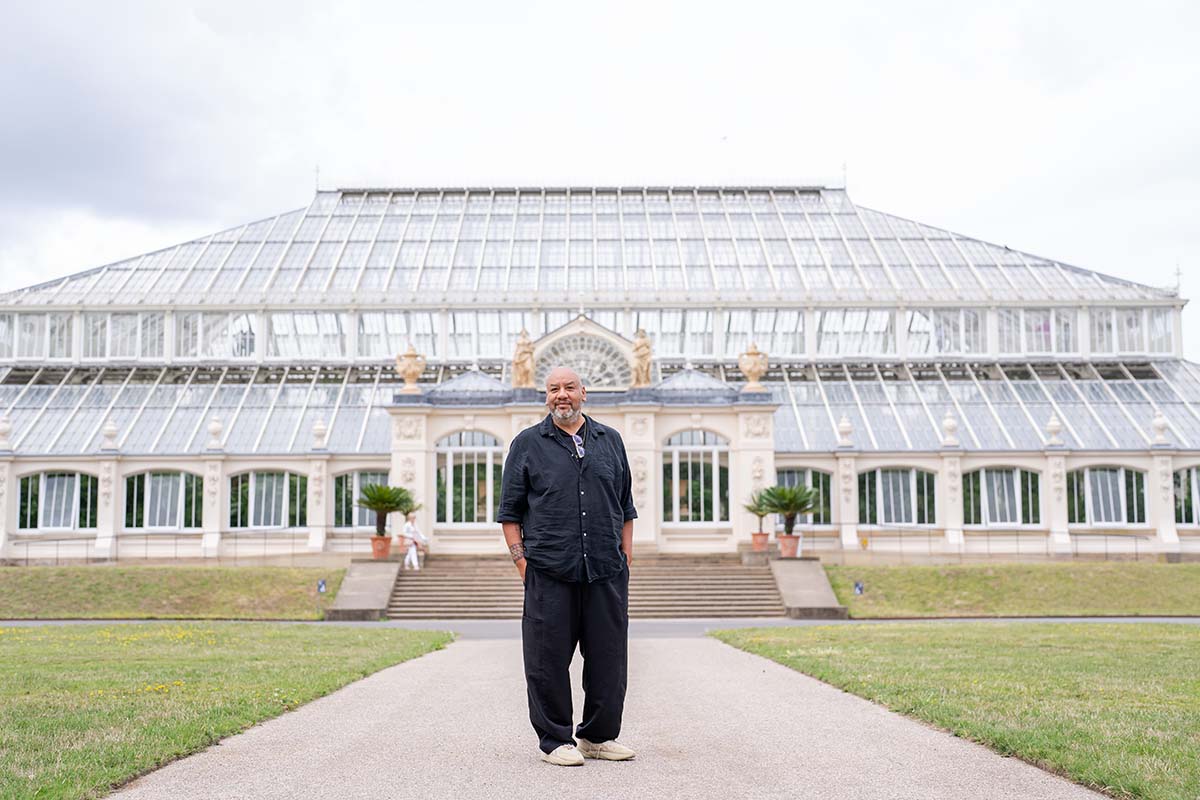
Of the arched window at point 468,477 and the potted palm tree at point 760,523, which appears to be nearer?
the potted palm tree at point 760,523

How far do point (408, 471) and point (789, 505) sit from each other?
458 inches

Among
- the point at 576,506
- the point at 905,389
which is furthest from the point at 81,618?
the point at 905,389

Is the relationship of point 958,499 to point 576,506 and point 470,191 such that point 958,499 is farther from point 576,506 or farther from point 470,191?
point 576,506

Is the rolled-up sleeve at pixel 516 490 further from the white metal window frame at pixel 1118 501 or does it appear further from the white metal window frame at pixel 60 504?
the white metal window frame at pixel 1118 501

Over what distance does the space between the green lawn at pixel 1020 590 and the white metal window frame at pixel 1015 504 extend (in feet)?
23.2

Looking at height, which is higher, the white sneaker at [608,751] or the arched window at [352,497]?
the arched window at [352,497]

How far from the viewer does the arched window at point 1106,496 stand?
3966cm

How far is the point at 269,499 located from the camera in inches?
1576

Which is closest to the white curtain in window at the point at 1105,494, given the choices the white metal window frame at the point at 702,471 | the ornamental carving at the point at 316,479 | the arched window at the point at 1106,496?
the arched window at the point at 1106,496

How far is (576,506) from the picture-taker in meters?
8.15

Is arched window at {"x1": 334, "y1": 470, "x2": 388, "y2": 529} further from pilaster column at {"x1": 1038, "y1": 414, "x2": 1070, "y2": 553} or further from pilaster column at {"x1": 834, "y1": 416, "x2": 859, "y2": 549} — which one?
pilaster column at {"x1": 1038, "y1": 414, "x2": 1070, "y2": 553}

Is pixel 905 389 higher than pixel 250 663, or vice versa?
pixel 905 389

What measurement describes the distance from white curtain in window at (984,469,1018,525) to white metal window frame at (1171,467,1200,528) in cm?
511

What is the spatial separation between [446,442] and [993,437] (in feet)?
60.4
